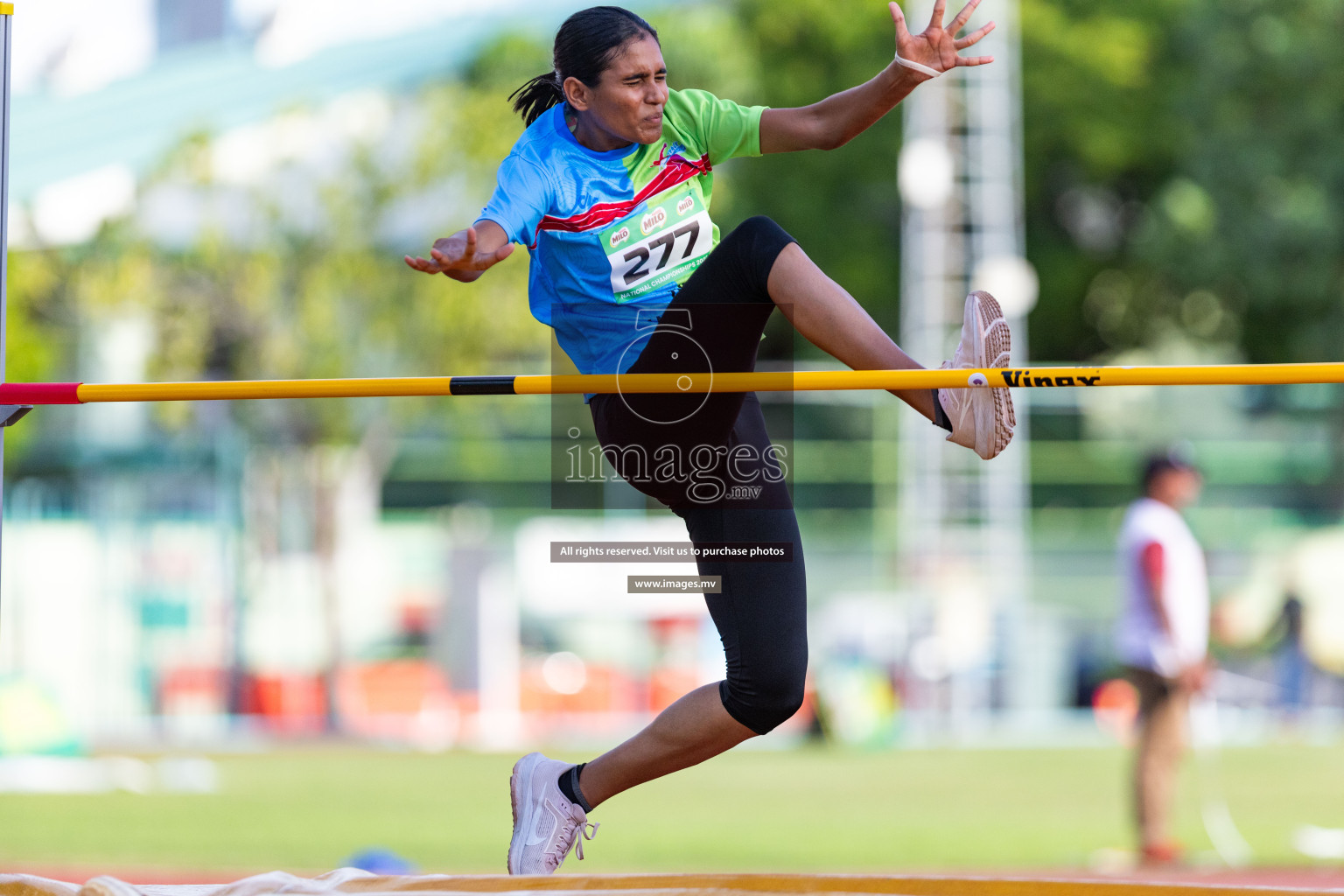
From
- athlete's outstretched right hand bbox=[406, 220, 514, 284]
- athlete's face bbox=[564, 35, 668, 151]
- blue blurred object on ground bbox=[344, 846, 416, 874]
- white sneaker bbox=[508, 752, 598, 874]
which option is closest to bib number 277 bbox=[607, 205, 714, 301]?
athlete's face bbox=[564, 35, 668, 151]

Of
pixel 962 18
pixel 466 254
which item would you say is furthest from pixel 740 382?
pixel 962 18

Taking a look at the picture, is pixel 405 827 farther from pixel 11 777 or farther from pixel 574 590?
pixel 574 590

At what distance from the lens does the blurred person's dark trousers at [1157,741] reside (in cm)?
A: 692

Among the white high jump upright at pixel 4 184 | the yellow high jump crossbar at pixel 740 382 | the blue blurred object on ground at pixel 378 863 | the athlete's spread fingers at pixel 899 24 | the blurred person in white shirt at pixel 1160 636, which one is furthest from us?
the blurred person in white shirt at pixel 1160 636

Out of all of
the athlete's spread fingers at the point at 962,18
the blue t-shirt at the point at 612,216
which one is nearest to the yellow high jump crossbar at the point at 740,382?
the blue t-shirt at the point at 612,216

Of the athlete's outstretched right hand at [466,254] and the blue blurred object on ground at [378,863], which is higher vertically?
the athlete's outstretched right hand at [466,254]

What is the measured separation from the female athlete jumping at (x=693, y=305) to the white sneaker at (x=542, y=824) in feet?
0.05

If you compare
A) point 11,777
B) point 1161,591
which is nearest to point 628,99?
point 1161,591

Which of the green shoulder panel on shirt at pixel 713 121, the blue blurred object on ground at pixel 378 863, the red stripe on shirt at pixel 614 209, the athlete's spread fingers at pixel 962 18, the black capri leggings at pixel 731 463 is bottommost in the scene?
the blue blurred object on ground at pixel 378 863

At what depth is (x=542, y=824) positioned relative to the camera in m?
3.59

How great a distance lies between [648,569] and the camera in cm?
345

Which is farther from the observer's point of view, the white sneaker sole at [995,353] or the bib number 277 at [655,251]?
the bib number 277 at [655,251]

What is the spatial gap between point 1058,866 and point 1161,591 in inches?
59.0

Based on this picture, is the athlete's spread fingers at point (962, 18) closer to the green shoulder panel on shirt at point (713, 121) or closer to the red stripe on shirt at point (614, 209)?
the green shoulder panel on shirt at point (713, 121)
